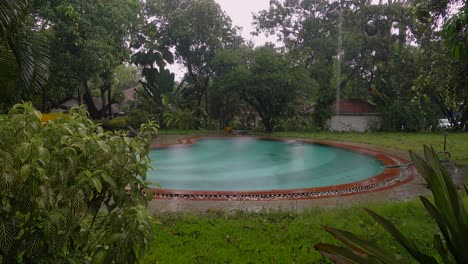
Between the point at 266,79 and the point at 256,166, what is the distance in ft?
26.3

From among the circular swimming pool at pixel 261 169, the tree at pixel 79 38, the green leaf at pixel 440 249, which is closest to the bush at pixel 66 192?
the green leaf at pixel 440 249

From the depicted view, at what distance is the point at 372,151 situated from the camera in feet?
38.1

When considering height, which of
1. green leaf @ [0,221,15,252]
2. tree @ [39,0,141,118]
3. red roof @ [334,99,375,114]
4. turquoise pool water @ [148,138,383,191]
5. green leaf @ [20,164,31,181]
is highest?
tree @ [39,0,141,118]

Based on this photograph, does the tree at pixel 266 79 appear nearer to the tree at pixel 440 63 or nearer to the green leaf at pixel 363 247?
the tree at pixel 440 63

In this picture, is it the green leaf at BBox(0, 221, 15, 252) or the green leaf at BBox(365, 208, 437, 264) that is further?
the green leaf at BBox(0, 221, 15, 252)

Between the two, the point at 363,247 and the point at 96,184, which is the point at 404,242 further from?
the point at 96,184

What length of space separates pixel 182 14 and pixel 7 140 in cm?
2101

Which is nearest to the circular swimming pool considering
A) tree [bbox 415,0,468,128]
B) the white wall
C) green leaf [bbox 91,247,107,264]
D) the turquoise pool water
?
the turquoise pool water

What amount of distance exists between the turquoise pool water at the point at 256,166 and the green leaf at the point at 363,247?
632 cm

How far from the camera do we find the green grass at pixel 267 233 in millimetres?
3219

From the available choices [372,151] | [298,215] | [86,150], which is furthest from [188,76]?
[86,150]

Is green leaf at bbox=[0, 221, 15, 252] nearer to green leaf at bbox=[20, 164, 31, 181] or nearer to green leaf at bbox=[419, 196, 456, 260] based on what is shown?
green leaf at bbox=[20, 164, 31, 181]

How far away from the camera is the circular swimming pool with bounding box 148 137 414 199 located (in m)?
6.46

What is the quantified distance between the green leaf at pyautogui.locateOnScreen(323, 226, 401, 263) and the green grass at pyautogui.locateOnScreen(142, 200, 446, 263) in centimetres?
175
